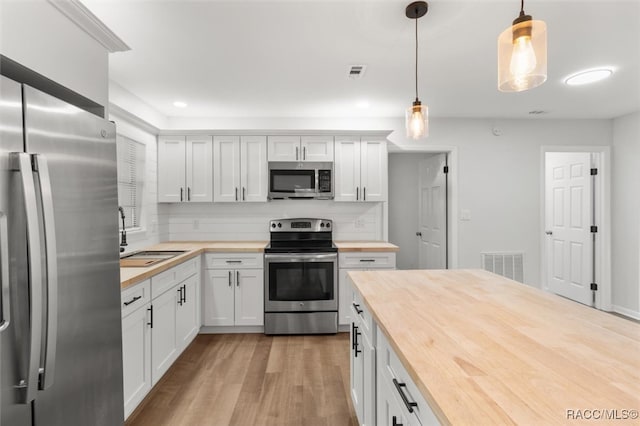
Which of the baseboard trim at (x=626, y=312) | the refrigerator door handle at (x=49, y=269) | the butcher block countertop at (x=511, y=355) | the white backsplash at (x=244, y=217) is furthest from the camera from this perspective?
the white backsplash at (x=244, y=217)

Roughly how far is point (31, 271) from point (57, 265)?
0.54ft

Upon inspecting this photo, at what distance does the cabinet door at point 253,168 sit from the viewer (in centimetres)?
386

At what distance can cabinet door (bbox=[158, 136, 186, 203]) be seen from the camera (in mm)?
3836

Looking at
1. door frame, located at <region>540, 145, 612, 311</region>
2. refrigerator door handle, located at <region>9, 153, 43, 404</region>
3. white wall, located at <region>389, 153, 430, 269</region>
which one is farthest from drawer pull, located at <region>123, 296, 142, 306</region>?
door frame, located at <region>540, 145, 612, 311</region>

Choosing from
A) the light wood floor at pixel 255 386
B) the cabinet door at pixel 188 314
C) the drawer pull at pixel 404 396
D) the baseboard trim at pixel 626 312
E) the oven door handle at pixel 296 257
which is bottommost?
the light wood floor at pixel 255 386

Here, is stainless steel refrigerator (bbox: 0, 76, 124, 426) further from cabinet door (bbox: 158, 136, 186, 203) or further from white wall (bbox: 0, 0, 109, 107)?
cabinet door (bbox: 158, 136, 186, 203)

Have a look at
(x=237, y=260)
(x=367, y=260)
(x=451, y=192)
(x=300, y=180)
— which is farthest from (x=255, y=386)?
(x=451, y=192)

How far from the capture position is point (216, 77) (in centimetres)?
285

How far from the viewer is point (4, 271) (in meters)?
0.97

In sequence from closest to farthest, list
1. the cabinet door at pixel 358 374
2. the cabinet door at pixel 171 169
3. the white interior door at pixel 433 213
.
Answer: the cabinet door at pixel 358 374
the cabinet door at pixel 171 169
the white interior door at pixel 433 213

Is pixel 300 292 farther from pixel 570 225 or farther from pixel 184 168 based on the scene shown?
pixel 570 225

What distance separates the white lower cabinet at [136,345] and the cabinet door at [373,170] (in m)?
2.55

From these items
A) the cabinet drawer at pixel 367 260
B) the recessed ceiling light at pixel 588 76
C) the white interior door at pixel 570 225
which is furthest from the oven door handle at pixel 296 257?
the white interior door at pixel 570 225

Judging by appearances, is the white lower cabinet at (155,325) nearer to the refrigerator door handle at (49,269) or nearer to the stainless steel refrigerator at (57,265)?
the stainless steel refrigerator at (57,265)
